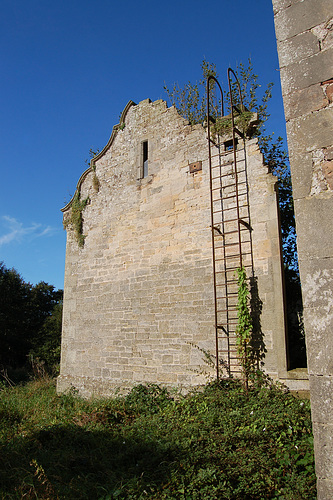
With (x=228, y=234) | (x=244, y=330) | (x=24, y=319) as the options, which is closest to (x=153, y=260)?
(x=228, y=234)

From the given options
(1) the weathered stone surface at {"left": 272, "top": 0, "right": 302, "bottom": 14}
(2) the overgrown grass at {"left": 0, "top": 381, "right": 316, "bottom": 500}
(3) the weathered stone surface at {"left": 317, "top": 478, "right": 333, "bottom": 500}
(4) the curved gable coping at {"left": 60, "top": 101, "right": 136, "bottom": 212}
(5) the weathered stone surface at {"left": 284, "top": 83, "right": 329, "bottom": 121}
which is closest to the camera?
(3) the weathered stone surface at {"left": 317, "top": 478, "right": 333, "bottom": 500}

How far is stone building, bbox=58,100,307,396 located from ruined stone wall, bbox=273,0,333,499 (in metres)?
4.58

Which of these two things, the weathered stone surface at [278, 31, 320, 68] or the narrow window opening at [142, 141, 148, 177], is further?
the narrow window opening at [142, 141, 148, 177]

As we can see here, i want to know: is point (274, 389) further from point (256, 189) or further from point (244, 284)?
point (256, 189)

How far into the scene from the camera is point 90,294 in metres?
10.9

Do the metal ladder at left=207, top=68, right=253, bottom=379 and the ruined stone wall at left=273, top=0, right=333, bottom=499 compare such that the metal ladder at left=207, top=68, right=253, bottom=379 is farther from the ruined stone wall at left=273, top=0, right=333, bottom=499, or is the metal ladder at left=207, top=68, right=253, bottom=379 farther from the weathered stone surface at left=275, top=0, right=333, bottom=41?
the ruined stone wall at left=273, top=0, right=333, bottom=499

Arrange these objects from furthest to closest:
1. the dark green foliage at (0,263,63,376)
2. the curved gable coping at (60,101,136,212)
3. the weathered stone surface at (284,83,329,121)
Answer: the dark green foliage at (0,263,63,376)
the curved gable coping at (60,101,136,212)
the weathered stone surface at (284,83,329,121)

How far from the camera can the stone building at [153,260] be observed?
7918mm

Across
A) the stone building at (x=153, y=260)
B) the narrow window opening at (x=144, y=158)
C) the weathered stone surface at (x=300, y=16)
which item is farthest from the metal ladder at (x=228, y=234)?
the weathered stone surface at (x=300, y=16)

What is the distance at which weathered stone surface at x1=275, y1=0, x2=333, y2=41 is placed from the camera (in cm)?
300

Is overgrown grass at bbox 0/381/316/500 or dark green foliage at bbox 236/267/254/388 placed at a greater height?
dark green foliage at bbox 236/267/254/388

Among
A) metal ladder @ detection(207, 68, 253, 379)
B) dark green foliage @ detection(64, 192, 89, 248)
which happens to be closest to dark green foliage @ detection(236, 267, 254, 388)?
metal ladder @ detection(207, 68, 253, 379)

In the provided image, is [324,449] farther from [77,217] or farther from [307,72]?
[77,217]

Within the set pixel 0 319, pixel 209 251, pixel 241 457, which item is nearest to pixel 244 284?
pixel 209 251
